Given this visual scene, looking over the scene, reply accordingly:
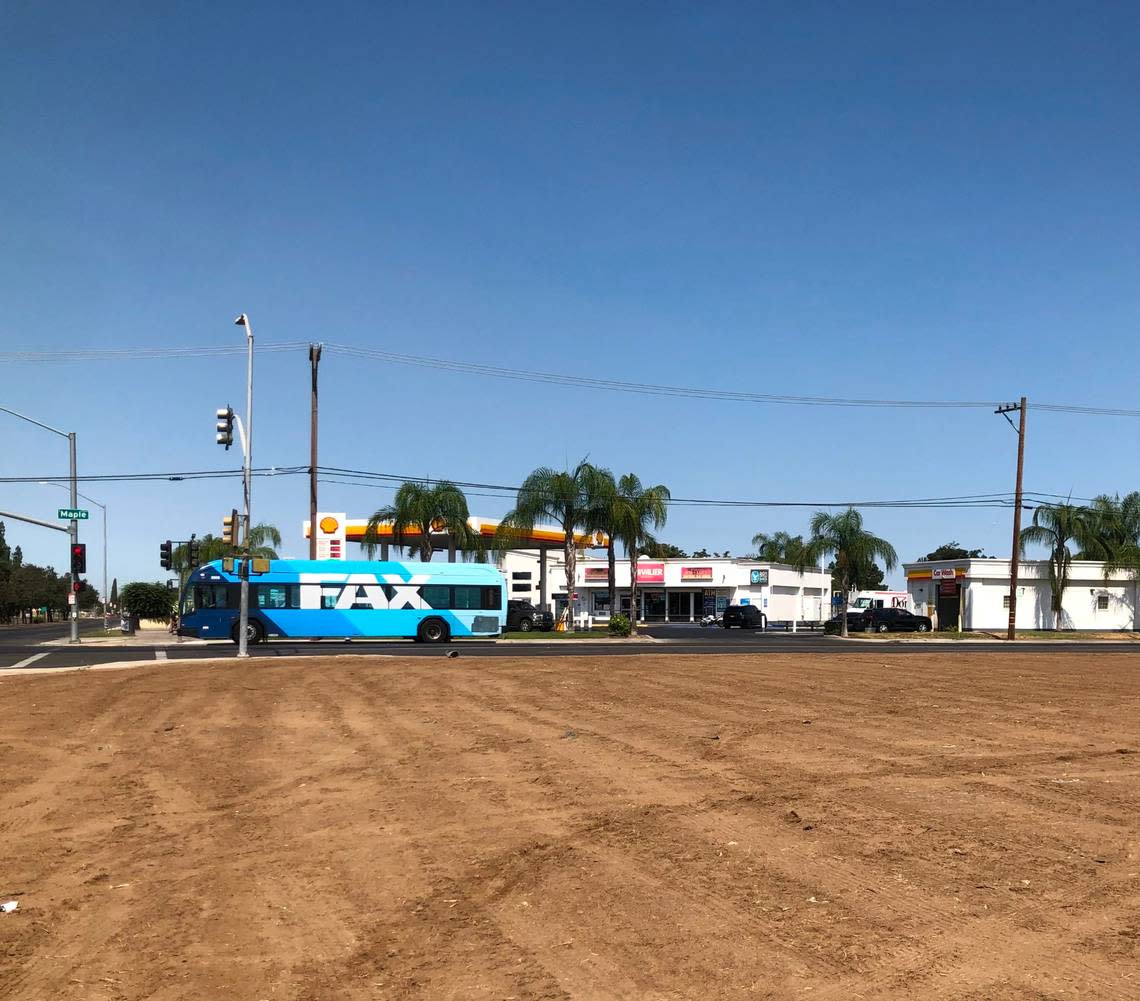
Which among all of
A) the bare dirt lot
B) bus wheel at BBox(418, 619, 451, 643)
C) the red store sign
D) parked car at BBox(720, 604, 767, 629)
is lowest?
parked car at BBox(720, 604, 767, 629)

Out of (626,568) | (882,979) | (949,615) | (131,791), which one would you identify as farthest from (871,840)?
(626,568)

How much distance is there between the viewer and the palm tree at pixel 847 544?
5856cm

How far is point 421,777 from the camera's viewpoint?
1064 centimetres

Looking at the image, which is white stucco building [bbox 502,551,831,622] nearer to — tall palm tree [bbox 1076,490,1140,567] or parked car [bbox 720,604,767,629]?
parked car [bbox 720,604,767,629]

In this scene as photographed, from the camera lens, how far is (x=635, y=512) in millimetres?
53000

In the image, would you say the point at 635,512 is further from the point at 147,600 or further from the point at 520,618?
the point at 147,600

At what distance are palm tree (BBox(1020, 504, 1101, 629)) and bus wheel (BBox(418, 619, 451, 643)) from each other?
1546 inches

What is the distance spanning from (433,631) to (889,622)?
30929 millimetres

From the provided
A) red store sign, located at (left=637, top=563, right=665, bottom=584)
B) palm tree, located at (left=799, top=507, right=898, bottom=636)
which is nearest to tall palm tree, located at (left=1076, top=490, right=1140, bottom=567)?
palm tree, located at (left=799, top=507, right=898, bottom=636)

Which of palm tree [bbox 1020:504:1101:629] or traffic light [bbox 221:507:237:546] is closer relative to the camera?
traffic light [bbox 221:507:237:546]

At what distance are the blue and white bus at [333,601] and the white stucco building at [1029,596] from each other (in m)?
35.9

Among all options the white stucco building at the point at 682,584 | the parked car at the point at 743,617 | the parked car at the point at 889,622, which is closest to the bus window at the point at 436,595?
the parked car at the point at 743,617

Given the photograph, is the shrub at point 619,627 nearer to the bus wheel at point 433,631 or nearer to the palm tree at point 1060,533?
the bus wheel at point 433,631

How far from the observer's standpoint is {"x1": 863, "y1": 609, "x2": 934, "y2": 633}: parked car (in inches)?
2414
